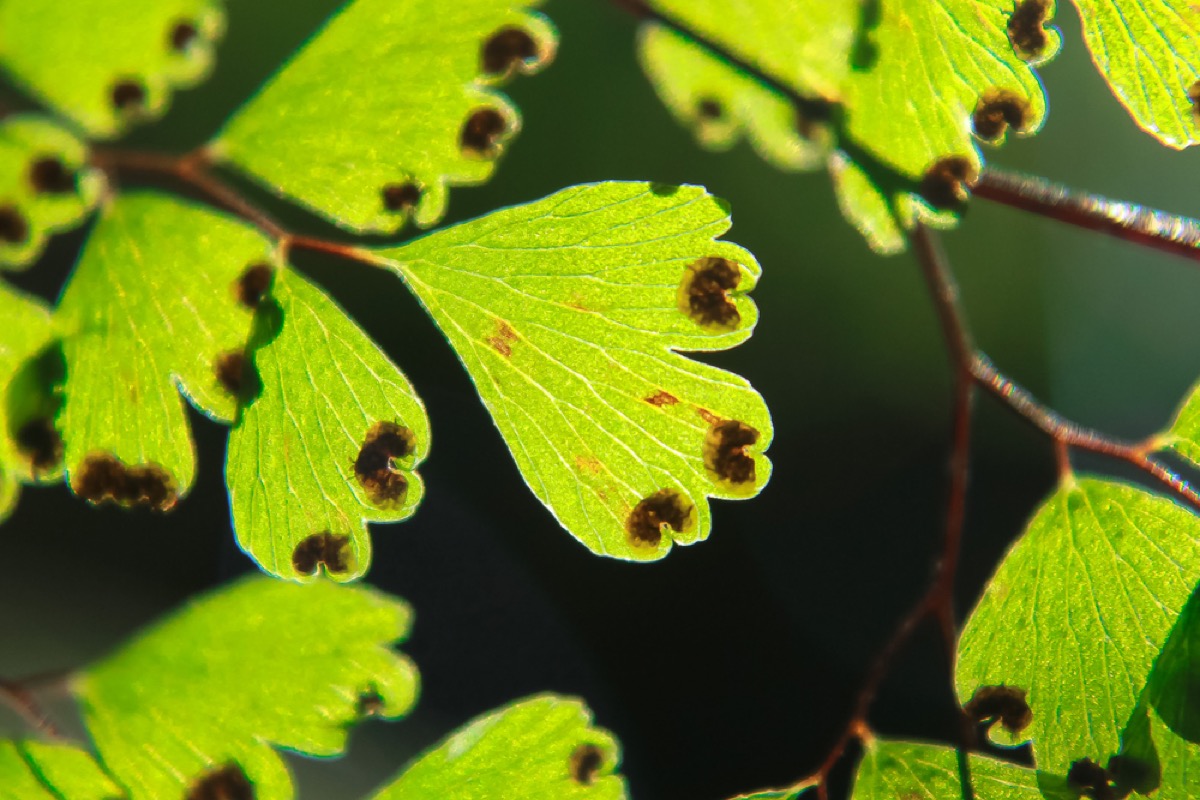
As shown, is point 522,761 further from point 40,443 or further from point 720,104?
point 720,104

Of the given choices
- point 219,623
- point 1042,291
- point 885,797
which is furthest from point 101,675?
point 1042,291

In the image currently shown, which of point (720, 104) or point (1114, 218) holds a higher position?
point (1114, 218)

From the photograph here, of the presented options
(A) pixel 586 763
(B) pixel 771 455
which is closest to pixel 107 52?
(A) pixel 586 763

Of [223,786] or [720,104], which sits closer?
[223,786]

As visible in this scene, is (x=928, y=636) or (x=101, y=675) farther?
(x=928, y=636)

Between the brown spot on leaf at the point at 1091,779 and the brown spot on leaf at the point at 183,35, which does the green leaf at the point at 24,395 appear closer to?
the brown spot on leaf at the point at 183,35

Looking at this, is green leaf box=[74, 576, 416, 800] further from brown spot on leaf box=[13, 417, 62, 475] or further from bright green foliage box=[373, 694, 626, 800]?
brown spot on leaf box=[13, 417, 62, 475]

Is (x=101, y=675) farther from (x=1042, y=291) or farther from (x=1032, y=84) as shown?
(x=1042, y=291)
